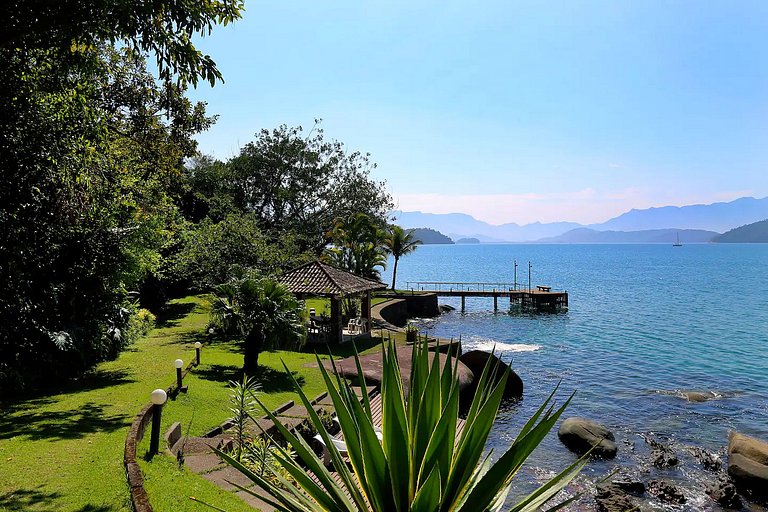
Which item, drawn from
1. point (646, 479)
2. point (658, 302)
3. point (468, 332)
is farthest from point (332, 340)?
point (658, 302)

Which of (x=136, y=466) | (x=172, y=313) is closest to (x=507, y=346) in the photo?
(x=172, y=313)

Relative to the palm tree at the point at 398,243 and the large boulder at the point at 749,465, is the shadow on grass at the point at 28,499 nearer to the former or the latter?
the large boulder at the point at 749,465

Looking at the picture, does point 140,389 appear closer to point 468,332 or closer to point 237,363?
point 237,363

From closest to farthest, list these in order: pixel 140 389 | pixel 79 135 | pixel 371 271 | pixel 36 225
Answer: pixel 79 135 < pixel 36 225 < pixel 140 389 < pixel 371 271

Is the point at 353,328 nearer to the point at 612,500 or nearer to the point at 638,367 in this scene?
the point at 638,367

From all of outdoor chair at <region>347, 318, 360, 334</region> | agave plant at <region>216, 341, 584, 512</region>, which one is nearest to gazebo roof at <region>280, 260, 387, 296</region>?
outdoor chair at <region>347, 318, 360, 334</region>

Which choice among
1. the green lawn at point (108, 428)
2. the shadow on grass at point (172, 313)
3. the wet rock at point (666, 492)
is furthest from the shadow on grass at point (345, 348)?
the wet rock at point (666, 492)

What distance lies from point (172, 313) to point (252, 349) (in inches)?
612

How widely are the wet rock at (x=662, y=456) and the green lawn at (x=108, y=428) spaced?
10356 millimetres

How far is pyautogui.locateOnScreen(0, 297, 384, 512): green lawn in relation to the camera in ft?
21.7

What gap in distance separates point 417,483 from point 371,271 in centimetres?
4364

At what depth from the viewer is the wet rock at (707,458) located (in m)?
15.2

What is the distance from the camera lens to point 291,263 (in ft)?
109

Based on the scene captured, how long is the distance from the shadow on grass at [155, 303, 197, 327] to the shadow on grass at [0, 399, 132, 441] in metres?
15.5
